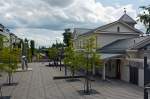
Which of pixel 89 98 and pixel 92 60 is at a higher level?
pixel 92 60

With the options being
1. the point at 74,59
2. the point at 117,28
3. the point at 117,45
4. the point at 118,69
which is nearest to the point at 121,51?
the point at 118,69

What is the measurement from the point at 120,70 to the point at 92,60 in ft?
31.3

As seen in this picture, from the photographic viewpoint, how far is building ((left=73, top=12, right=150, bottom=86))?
29.0m

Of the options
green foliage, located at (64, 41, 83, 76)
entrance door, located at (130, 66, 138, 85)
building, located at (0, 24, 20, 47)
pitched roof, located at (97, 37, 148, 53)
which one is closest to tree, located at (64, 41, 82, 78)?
green foliage, located at (64, 41, 83, 76)

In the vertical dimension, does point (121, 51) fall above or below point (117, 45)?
below

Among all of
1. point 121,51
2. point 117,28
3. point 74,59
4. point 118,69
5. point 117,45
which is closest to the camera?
point 74,59

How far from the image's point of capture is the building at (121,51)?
1142 inches

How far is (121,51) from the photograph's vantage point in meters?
33.0

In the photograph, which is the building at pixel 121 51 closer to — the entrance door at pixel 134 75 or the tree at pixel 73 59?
the entrance door at pixel 134 75

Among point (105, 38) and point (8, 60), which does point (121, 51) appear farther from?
point (8, 60)

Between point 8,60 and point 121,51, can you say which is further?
point 121,51

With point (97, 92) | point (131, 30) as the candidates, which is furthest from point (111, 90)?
point (131, 30)

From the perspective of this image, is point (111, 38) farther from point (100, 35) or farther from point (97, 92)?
point (97, 92)

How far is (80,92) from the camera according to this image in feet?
77.9
